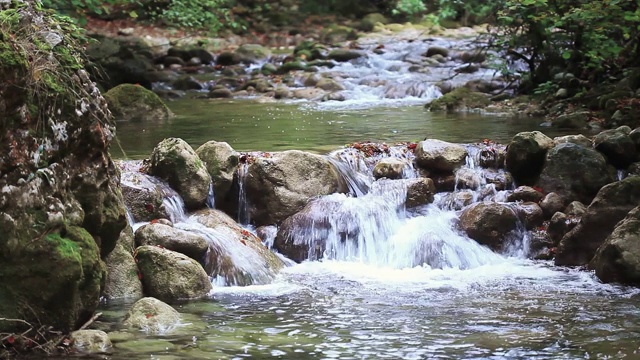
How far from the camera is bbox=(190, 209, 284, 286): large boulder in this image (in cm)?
784

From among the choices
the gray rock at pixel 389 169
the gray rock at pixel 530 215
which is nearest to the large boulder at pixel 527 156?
the gray rock at pixel 530 215

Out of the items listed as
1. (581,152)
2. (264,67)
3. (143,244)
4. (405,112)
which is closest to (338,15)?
(264,67)

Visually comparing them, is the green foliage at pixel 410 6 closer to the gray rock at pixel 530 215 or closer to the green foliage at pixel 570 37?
the green foliage at pixel 570 37

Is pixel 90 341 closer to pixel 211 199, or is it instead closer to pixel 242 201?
pixel 211 199

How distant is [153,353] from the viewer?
5.56 m

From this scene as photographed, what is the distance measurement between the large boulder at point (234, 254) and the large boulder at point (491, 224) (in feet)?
7.06

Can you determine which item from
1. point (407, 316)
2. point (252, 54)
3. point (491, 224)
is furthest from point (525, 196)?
point (252, 54)

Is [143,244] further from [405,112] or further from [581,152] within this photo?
[405,112]

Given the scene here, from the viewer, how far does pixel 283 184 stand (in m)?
9.65

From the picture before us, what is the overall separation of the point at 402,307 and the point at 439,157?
12.6 ft

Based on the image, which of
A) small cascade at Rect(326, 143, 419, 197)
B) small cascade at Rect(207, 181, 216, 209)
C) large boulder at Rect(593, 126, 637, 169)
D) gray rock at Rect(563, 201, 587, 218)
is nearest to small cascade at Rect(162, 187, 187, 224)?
small cascade at Rect(207, 181, 216, 209)

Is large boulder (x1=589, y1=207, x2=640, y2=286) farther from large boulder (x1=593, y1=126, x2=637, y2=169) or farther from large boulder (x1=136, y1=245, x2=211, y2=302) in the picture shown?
large boulder (x1=136, y1=245, x2=211, y2=302)

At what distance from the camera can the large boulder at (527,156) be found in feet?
33.8

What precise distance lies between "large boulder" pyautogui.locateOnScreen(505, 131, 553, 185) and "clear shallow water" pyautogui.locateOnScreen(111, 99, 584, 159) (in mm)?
1572
